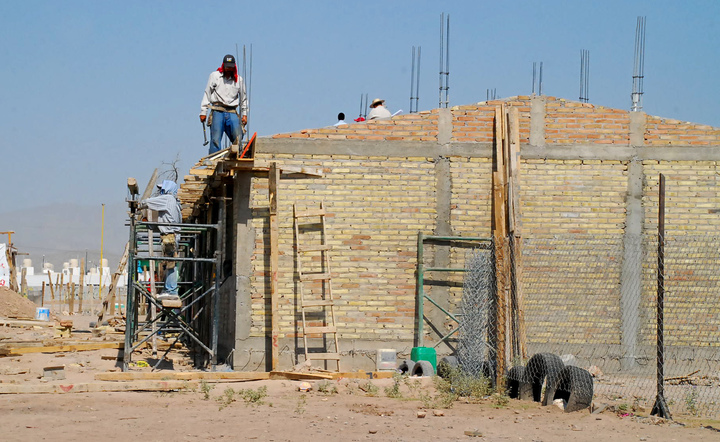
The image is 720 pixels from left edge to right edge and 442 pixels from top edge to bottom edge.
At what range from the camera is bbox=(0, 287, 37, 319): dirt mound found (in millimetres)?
31859

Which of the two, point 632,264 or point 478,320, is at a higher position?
point 632,264

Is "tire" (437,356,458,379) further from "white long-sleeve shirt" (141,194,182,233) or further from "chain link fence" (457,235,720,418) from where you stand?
"white long-sleeve shirt" (141,194,182,233)

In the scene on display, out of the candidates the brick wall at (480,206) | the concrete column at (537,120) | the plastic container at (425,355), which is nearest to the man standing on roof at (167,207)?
the brick wall at (480,206)

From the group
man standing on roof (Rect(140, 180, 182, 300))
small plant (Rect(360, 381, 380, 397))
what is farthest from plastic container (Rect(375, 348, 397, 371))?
man standing on roof (Rect(140, 180, 182, 300))

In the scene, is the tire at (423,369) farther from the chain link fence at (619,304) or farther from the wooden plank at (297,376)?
the chain link fence at (619,304)

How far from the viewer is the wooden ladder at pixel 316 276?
47.2ft

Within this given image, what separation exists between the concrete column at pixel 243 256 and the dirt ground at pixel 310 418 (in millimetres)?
1606

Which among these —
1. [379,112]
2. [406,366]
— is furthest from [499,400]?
[379,112]

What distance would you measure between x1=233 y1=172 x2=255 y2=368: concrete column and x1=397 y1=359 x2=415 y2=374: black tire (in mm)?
2626

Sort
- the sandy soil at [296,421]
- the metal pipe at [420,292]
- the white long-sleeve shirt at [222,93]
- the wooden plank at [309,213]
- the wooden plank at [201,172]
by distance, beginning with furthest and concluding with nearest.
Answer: the white long-sleeve shirt at [222,93] < the wooden plank at [201,172] < the metal pipe at [420,292] < the wooden plank at [309,213] < the sandy soil at [296,421]

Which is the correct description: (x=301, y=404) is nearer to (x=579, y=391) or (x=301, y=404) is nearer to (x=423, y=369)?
(x=423, y=369)

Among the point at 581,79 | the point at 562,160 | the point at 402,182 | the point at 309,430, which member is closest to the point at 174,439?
the point at 309,430

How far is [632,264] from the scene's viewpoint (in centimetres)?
1486

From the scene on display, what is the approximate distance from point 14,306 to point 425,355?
78.7 feet
